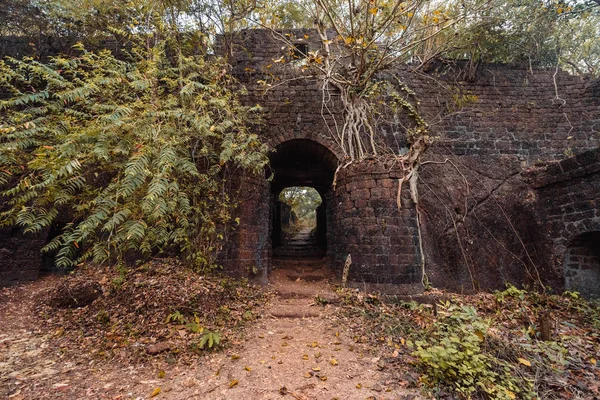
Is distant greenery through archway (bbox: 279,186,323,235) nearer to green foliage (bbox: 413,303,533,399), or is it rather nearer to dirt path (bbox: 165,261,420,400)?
dirt path (bbox: 165,261,420,400)

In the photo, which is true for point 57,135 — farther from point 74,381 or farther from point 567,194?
point 567,194

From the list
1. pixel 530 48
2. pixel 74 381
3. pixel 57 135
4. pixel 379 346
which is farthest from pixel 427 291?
pixel 530 48

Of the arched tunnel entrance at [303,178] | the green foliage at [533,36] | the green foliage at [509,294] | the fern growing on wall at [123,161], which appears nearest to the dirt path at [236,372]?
the fern growing on wall at [123,161]

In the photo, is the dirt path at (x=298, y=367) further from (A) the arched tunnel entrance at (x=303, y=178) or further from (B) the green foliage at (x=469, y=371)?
(A) the arched tunnel entrance at (x=303, y=178)

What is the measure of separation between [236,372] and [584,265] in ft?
22.0

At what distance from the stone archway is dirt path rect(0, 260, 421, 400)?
4908mm

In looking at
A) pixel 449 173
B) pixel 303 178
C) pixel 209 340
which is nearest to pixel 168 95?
pixel 209 340

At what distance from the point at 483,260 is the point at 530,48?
6.30m

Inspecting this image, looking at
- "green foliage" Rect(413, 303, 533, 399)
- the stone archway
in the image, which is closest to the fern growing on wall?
"green foliage" Rect(413, 303, 533, 399)

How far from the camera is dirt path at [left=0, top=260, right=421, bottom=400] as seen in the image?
2.23 metres

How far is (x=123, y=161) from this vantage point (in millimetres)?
→ 3363

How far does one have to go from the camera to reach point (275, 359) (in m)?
2.79

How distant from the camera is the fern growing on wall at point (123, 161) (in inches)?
113

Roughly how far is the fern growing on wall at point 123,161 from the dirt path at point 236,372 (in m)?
1.04
